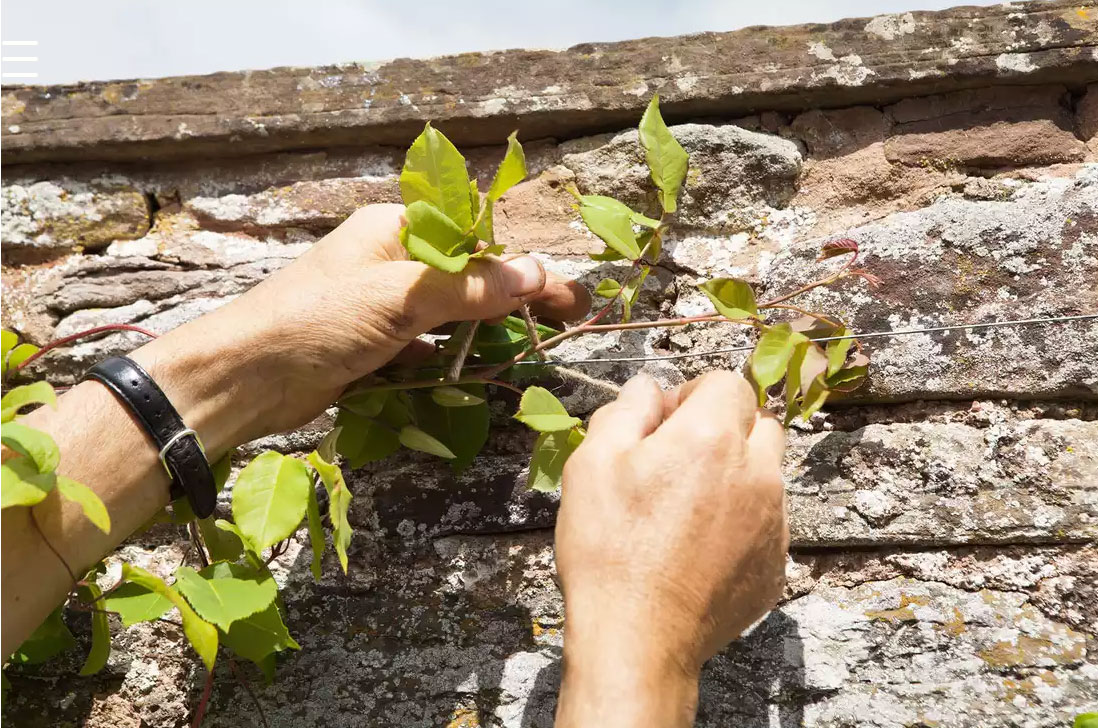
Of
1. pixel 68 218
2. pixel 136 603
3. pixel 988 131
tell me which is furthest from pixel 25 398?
pixel 988 131

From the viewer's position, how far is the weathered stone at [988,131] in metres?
1.39

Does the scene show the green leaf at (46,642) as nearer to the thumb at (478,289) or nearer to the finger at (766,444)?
the thumb at (478,289)

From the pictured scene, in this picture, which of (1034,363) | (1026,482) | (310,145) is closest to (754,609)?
(1026,482)

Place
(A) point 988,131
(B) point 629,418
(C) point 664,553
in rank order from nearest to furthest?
(C) point 664,553
(B) point 629,418
(A) point 988,131

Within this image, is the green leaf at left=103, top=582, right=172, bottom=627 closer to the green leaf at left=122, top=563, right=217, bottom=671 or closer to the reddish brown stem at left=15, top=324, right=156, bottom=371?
the green leaf at left=122, top=563, right=217, bottom=671

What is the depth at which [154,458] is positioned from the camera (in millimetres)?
1206

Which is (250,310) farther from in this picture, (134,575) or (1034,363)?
(1034,363)

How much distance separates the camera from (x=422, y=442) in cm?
128

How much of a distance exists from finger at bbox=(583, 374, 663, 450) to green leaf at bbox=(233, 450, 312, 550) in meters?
0.39

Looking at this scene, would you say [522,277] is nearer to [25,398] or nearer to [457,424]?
[457,424]

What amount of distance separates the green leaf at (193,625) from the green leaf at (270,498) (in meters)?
0.11

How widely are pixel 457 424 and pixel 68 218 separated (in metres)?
0.94

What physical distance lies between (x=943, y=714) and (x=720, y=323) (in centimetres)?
64

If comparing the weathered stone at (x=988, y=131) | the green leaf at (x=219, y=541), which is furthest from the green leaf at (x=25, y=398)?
the weathered stone at (x=988, y=131)
